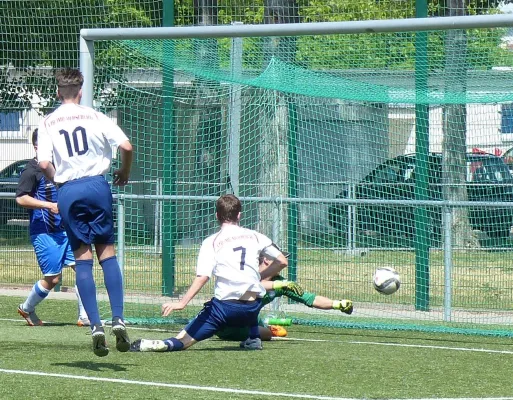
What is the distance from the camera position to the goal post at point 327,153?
37.6ft

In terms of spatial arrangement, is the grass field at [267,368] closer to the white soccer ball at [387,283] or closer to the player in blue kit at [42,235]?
the player in blue kit at [42,235]

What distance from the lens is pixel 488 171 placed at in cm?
1427

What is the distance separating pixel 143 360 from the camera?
849 cm


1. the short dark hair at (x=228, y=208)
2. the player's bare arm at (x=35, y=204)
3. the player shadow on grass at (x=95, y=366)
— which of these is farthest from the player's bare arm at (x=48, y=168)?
the player's bare arm at (x=35, y=204)

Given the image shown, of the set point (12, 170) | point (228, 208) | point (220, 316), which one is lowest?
point (220, 316)

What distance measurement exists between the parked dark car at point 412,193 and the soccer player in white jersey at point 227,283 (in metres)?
3.60

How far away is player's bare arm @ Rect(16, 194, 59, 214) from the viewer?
35.0 ft

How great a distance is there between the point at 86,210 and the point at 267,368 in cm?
171

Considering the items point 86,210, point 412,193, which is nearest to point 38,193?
point 86,210

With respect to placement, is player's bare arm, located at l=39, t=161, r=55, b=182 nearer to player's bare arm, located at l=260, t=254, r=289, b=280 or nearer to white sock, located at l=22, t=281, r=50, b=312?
player's bare arm, located at l=260, t=254, r=289, b=280

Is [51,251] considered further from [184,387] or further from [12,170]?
[12,170]

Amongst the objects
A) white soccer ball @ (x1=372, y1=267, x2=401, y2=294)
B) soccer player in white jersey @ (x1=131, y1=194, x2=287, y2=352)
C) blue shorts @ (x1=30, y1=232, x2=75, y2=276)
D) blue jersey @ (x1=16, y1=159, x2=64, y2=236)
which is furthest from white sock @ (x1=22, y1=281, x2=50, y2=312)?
white soccer ball @ (x1=372, y1=267, x2=401, y2=294)

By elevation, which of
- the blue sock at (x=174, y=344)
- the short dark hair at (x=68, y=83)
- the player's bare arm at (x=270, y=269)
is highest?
the short dark hair at (x=68, y=83)

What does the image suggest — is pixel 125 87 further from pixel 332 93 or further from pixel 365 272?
pixel 365 272
